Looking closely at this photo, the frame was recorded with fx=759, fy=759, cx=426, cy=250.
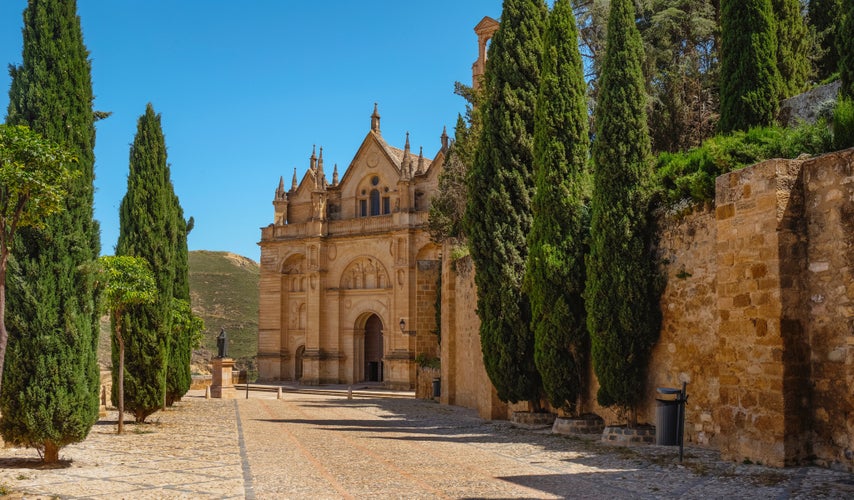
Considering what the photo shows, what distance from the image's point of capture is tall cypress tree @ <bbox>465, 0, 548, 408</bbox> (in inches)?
611

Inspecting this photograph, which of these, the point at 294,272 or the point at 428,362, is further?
the point at 294,272

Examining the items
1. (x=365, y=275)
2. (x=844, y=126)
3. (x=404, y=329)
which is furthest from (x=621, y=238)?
(x=365, y=275)

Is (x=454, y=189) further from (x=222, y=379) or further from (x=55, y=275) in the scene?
(x=55, y=275)

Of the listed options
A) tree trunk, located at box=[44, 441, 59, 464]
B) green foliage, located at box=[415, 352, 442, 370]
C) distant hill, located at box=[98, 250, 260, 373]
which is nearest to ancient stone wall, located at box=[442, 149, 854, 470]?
tree trunk, located at box=[44, 441, 59, 464]

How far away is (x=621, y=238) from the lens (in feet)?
39.4

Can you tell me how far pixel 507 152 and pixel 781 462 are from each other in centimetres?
935

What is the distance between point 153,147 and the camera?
57.0ft

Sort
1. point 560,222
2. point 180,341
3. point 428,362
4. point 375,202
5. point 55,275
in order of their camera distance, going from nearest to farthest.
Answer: point 55,275, point 560,222, point 180,341, point 428,362, point 375,202

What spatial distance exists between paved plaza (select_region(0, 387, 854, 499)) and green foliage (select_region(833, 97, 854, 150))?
378cm

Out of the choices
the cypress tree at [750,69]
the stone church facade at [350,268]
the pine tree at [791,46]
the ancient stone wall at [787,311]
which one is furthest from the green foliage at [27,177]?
the stone church facade at [350,268]

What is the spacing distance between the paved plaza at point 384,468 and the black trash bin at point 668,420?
0.84ft

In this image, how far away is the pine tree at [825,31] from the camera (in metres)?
20.1

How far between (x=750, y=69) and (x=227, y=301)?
65109 mm

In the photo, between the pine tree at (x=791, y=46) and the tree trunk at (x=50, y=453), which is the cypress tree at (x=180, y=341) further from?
the pine tree at (x=791, y=46)
